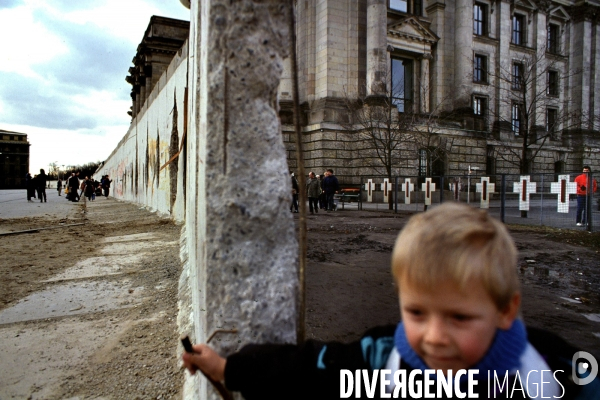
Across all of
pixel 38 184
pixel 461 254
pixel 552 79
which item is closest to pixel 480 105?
pixel 552 79

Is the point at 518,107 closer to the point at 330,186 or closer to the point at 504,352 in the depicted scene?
the point at 330,186

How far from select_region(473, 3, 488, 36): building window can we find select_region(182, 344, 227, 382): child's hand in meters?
30.1

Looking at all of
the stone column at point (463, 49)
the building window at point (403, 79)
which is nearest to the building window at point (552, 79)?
the stone column at point (463, 49)

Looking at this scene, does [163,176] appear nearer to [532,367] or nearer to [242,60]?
[242,60]

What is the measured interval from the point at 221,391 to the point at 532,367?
34.1 inches

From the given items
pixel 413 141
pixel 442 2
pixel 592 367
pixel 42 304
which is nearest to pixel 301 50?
pixel 413 141

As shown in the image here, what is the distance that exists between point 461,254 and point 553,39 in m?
37.3

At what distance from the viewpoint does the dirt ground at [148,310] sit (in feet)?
6.63

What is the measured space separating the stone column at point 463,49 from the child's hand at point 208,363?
83.5 ft

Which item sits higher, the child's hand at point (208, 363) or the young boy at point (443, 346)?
the young boy at point (443, 346)

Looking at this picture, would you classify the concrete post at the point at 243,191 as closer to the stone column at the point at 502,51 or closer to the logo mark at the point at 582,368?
the logo mark at the point at 582,368

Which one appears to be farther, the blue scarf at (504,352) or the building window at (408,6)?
the building window at (408,6)

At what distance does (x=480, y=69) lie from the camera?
26.2 metres

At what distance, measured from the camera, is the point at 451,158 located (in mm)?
22453
